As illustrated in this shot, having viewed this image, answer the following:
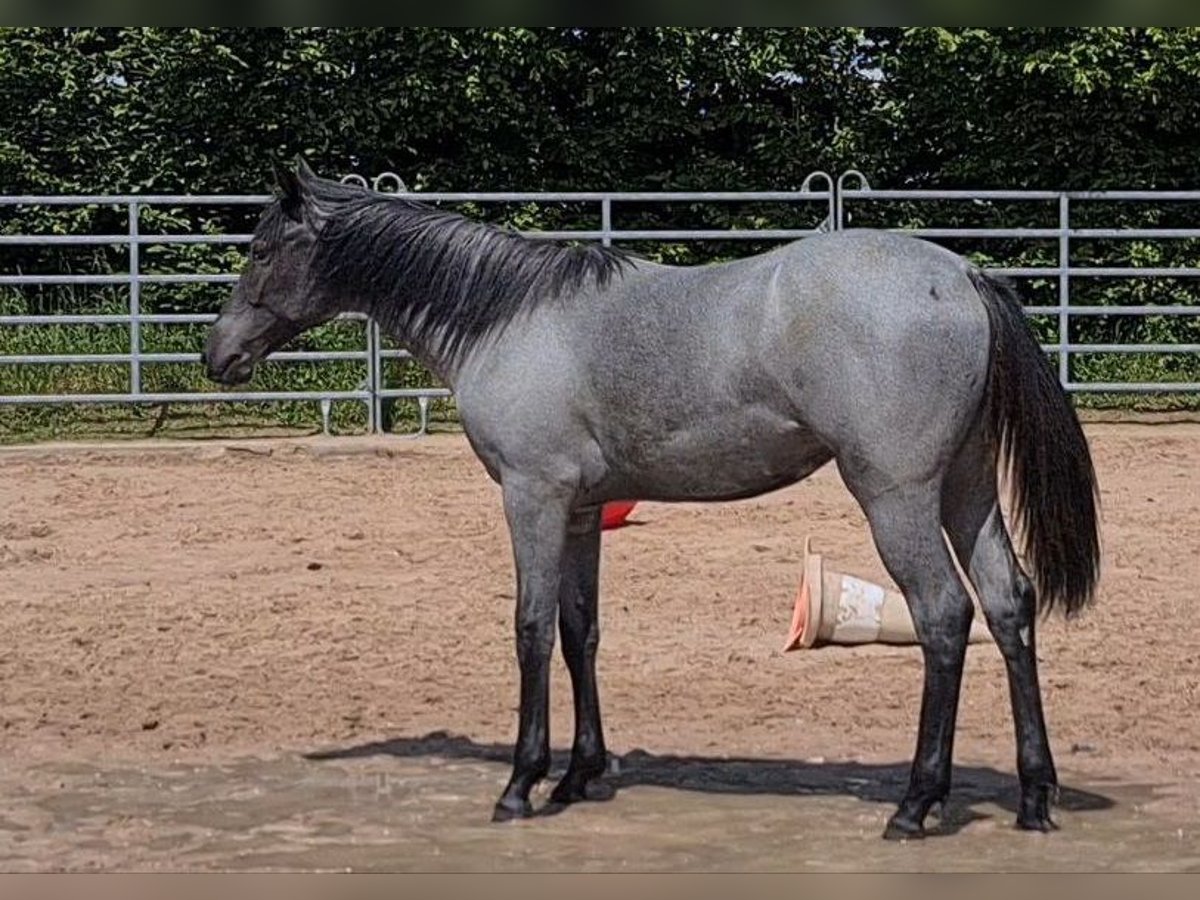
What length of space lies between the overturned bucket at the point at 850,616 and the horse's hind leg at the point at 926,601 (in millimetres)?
2251

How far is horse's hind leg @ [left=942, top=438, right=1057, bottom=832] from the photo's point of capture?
17.7ft

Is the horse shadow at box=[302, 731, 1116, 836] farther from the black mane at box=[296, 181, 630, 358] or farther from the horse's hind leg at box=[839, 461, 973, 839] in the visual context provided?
the black mane at box=[296, 181, 630, 358]

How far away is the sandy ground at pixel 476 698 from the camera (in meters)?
5.32

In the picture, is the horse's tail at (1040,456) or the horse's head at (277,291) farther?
the horse's head at (277,291)

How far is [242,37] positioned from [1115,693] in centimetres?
1227

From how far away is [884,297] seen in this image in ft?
16.9

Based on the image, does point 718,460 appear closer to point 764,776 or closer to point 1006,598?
point 1006,598

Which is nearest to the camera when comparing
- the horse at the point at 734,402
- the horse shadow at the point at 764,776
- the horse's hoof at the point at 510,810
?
the horse at the point at 734,402

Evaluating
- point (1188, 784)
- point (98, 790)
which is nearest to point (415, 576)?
point (98, 790)

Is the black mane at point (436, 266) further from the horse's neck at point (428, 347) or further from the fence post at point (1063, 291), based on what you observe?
the fence post at point (1063, 291)

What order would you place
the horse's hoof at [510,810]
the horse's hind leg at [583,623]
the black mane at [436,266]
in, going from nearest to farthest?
the horse's hoof at [510,810] < the black mane at [436,266] < the horse's hind leg at [583,623]

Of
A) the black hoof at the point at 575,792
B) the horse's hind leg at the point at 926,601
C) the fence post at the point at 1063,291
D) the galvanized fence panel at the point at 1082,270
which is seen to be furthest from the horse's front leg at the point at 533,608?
the fence post at the point at 1063,291

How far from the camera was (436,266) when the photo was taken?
591 cm

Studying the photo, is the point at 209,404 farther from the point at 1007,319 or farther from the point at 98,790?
the point at 1007,319
